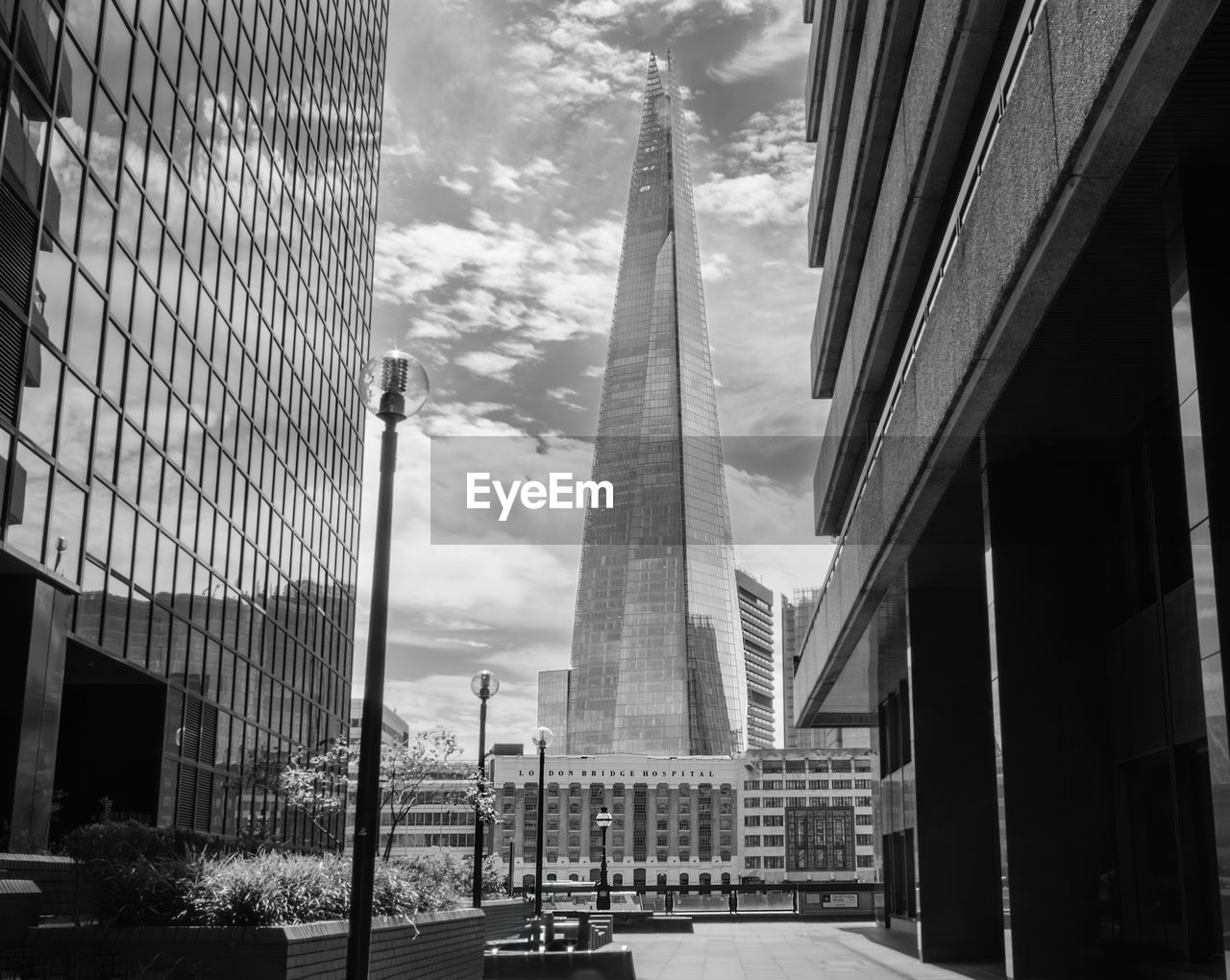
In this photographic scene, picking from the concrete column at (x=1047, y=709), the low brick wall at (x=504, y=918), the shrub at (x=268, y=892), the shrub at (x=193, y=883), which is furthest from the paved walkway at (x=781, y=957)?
the shrub at (x=268, y=892)

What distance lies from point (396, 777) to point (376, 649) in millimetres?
23066

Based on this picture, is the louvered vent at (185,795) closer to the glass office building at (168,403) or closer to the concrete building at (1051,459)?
the glass office building at (168,403)

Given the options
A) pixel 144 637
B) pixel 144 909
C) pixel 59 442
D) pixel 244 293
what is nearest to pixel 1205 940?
pixel 144 909

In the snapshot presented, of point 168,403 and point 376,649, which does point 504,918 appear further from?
point 376,649

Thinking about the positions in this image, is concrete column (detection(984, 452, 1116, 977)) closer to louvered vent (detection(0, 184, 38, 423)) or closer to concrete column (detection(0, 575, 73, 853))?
concrete column (detection(0, 575, 73, 853))

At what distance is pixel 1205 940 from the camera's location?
1664 cm

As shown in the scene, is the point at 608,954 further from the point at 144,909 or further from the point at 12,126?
the point at 12,126

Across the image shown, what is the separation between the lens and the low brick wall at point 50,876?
13062 mm

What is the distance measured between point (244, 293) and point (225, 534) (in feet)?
24.1

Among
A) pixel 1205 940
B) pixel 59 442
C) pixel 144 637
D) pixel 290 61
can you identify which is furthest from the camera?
pixel 290 61

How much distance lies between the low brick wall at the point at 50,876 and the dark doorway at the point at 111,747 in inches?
667

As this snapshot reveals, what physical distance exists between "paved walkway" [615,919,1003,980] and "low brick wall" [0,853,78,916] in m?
13.7

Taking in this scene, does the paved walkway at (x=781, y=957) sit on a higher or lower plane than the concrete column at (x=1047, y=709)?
lower

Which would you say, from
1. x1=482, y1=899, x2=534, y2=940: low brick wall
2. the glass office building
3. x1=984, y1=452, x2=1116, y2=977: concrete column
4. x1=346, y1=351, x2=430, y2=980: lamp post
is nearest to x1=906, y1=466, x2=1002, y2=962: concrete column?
x1=984, y1=452, x2=1116, y2=977: concrete column
